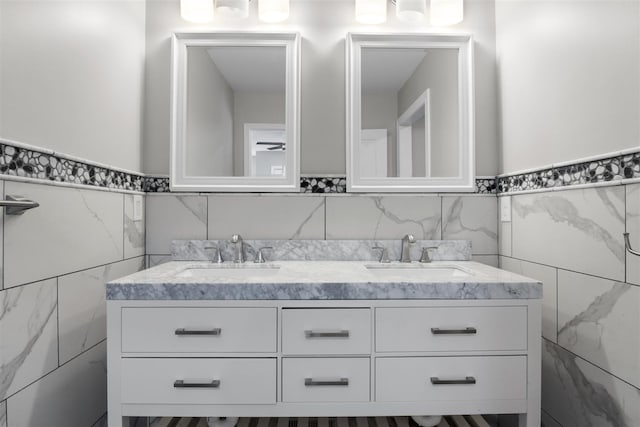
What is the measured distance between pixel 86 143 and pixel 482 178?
1638 millimetres

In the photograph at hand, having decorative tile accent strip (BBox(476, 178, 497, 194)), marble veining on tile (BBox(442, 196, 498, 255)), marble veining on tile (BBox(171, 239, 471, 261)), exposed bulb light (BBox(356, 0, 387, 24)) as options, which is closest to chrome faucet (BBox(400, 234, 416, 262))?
marble veining on tile (BBox(171, 239, 471, 261))

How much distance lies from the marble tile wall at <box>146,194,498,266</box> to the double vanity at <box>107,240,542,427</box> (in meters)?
0.58

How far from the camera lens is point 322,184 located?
1.74 metres

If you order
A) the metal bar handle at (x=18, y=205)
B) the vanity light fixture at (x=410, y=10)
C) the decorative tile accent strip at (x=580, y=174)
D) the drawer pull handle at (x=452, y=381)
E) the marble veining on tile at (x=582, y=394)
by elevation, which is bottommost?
the marble veining on tile at (x=582, y=394)

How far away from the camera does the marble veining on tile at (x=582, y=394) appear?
3.54 ft

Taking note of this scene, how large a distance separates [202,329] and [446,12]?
5.42ft

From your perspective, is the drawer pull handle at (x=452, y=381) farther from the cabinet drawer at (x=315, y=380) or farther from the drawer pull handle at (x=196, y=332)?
the drawer pull handle at (x=196, y=332)

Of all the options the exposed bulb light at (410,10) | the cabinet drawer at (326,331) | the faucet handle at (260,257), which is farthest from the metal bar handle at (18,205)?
the exposed bulb light at (410,10)

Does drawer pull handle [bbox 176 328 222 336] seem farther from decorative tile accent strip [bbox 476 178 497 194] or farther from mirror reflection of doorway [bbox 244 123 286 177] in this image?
decorative tile accent strip [bbox 476 178 497 194]

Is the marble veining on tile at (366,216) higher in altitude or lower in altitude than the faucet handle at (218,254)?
higher

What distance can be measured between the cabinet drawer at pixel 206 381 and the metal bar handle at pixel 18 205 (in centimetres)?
52

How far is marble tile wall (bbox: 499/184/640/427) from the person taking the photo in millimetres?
1064

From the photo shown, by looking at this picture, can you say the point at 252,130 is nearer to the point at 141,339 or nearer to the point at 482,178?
the point at 141,339

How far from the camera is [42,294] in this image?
1120 mm
